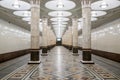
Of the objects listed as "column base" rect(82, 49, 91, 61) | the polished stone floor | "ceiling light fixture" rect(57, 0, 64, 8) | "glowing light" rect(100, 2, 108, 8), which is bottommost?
the polished stone floor

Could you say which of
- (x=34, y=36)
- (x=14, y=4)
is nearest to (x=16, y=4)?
(x=14, y=4)

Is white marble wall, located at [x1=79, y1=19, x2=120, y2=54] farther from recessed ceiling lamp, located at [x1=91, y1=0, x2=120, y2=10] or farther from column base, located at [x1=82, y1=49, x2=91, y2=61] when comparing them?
column base, located at [x1=82, y1=49, x2=91, y2=61]

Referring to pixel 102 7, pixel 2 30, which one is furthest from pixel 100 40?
pixel 2 30

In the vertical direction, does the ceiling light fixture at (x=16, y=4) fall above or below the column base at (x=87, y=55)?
above

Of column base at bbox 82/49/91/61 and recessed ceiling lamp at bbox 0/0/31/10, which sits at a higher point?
recessed ceiling lamp at bbox 0/0/31/10

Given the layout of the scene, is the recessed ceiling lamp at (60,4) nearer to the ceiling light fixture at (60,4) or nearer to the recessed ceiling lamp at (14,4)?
the ceiling light fixture at (60,4)

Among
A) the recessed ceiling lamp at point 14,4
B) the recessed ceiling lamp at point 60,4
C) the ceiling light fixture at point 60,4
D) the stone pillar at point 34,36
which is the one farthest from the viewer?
the ceiling light fixture at point 60,4

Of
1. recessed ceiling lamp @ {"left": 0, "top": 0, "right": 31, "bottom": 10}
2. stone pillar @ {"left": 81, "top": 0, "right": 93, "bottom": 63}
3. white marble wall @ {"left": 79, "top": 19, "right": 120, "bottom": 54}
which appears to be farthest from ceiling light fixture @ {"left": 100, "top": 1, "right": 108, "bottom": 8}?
recessed ceiling lamp @ {"left": 0, "top": 0, "right": 31, "bottom": 10}

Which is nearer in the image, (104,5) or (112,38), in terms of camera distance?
(104,5)

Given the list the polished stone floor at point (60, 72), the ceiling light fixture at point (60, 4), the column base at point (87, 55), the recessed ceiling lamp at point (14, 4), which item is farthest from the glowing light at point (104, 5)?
the recessed ceiling lamp at point (14, 4)

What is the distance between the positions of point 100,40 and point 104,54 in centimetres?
245

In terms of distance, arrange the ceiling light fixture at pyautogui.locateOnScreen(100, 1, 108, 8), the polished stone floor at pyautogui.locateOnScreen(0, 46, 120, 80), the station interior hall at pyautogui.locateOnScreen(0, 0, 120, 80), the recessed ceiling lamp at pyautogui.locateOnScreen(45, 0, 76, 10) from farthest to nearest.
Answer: the recessed ceiling lamp at pyautogui.locateOnScreen(45, 0, 76, 10) → the ceiling light fixture at pyautogui.locateOnScreen(100, 1, 108, 8) → the station interior hall at pyautogui.locateOnScreen(0, 0, 120, 80) → the polished stone floor at pyautogui.locateOnScreen(0, 46, 120, 80)

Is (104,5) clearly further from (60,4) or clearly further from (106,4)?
(60,4)

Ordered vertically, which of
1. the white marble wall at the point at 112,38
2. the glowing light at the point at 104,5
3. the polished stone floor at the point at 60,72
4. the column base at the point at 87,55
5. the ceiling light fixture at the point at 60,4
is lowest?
the polished stone floor at the point at 60,72
